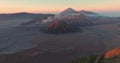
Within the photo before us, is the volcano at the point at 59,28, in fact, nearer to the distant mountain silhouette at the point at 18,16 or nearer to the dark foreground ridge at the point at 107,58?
the dark foreground ridge at the point at 107,58

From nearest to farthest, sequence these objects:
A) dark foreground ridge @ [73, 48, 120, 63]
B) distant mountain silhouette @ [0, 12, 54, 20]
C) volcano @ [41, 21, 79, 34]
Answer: dark foreground ridge @ [73, 48, 120, 63] → volcano @ [41, 21, 79, 34] → distant mountain silhouette @ [0, 12, 54, 20]

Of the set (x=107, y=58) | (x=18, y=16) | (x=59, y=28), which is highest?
(x=107, y=58)

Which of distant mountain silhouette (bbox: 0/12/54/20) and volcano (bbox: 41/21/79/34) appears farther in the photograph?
distant mountain silhouette (bbox: 0/12/54/20)

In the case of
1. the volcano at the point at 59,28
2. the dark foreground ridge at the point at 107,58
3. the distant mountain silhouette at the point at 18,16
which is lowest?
the distant mountain silhouette at the point at 18,16

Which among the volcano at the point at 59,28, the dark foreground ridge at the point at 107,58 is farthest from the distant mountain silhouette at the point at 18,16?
the dark foreground ridge at the point at 107,58

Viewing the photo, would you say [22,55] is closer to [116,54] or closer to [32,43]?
[32,43]

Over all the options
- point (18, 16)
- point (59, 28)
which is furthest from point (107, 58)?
point (18, 16)

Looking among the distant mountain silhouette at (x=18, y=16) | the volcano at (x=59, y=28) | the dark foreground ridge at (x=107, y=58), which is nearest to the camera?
the dark foreground ridge at (x=107, y=58)

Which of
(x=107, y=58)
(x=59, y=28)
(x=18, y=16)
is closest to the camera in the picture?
(x=107, y=58)

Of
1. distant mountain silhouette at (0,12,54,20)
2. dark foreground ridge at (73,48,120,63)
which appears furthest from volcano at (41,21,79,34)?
distant mountain silhouette at (0,12,54,20)

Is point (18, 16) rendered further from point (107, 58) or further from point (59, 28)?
point (107, 58)

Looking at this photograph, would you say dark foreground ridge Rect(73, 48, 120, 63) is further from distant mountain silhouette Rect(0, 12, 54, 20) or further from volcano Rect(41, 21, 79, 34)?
distant mountain silhouette Rect(0, 12, 54, 20)

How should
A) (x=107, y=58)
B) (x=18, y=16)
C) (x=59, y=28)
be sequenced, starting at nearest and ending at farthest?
(x=107, y=58)
(x=59, y=28)
(x=18, y=16)
